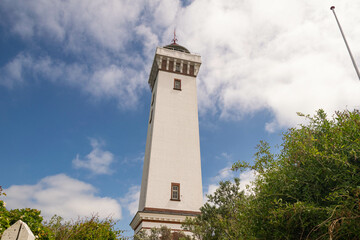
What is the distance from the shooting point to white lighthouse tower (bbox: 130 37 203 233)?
24078 mm

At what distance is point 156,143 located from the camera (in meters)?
27.7

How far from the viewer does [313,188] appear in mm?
6676

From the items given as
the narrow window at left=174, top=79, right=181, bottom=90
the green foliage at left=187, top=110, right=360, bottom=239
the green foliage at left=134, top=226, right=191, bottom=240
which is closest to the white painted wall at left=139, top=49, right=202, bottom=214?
A: the narrow window at left=174, top=79, right=181, bottom=90

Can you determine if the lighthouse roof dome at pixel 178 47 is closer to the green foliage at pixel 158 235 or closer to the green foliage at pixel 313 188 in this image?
the green foliage at pixel 158 235

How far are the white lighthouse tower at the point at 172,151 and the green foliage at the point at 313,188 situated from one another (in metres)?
16.2

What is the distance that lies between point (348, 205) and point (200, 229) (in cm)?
936

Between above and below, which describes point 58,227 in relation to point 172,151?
below

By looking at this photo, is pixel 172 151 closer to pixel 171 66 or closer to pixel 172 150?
pixel 172 150

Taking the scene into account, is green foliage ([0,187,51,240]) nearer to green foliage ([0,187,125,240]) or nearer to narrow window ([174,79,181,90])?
green foliage ([0,187,125,240])

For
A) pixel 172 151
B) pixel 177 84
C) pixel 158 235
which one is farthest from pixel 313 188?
pixel 177 84

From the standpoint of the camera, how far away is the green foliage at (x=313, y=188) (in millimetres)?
5816

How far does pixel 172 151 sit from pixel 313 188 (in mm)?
21452

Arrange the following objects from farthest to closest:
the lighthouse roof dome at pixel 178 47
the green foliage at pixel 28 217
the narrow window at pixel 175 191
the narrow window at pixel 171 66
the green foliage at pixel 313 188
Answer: the lighthouse roof dome at pixel 178 47 → the narrow window at pixel 171 66 → the narrow window at pixel 175 191 → the green foliage at pixel 28 217 → the green foliage at pixel 313 188

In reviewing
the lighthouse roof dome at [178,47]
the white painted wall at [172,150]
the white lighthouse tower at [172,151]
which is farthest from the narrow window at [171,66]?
the lighthouse roof dome at [178,47]
